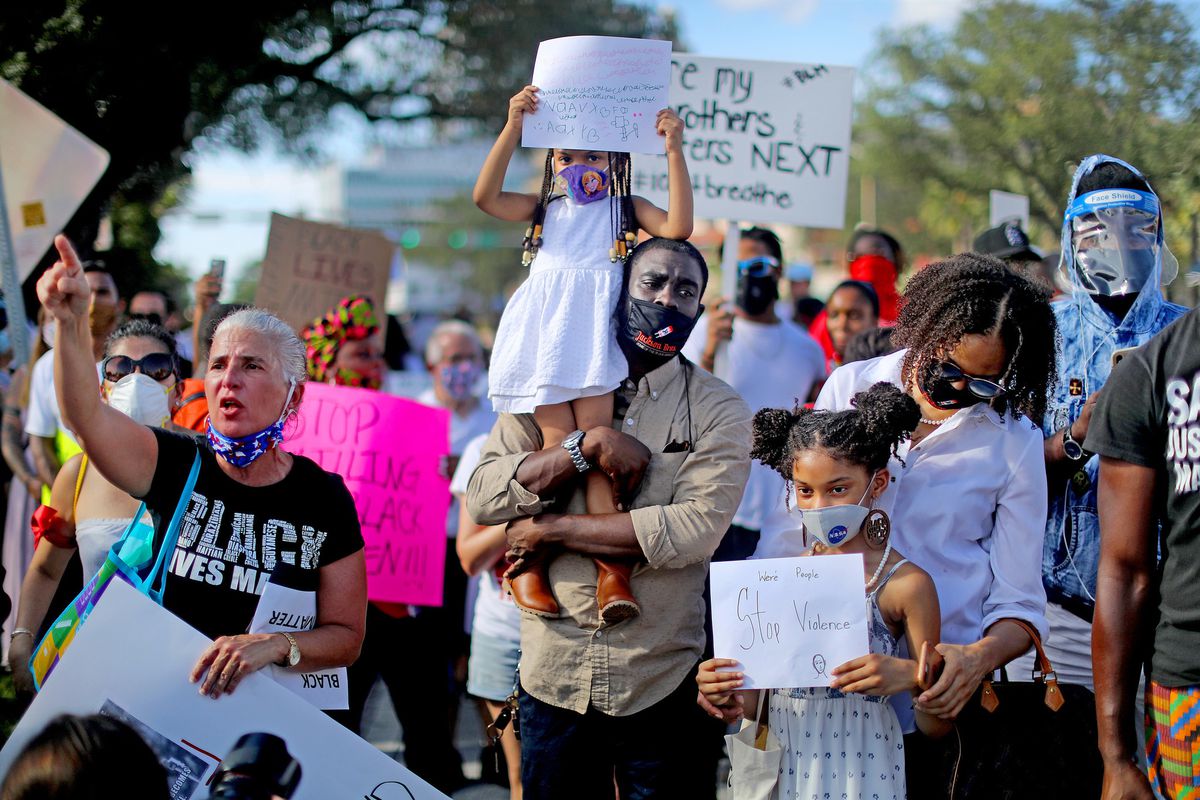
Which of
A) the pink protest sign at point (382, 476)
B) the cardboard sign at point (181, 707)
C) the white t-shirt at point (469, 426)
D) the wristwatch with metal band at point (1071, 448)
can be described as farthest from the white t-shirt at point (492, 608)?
the wristwatch with metal band at point (1071, 448)

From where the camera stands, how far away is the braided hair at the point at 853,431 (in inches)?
124

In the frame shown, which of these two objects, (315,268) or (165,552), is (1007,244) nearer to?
(315,268)

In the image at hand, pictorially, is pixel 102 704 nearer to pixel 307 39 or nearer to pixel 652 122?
pixel 652 122

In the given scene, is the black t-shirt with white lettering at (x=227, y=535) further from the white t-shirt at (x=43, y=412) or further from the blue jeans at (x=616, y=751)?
the white t-shirt at (x=43, y=412)

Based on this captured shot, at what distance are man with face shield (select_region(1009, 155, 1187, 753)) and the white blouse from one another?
55 cm

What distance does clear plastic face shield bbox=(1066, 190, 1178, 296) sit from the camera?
3.85 m

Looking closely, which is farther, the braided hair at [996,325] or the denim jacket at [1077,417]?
the denim jacket at [1077,417]

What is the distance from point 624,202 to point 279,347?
1.17 meters

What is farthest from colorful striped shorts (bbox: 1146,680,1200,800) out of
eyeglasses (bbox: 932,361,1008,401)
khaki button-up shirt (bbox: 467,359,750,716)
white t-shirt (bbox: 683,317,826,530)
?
white t-shirt (bbox: 683,317,826,530)

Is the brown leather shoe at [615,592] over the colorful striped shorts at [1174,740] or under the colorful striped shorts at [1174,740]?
over

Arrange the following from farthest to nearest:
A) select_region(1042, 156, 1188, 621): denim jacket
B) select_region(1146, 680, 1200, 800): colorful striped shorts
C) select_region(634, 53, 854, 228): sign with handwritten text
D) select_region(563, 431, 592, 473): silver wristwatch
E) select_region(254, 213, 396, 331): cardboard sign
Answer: select_region(254, 213, 396, 331): cardboard sign, select_region(634, 53, 854, 228): sign with handwritten text, select_region(1042, 156, 1188, 621): denim jacket, select_region(563, 431, 592, 473): silver wristwatch, select_region(1146, 680, 1200, 800): colorful striped shorts

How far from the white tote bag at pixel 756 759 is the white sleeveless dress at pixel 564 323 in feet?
3.43

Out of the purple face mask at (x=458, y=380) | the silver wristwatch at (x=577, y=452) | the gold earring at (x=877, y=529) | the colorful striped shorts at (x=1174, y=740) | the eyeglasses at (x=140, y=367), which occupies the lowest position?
the colorful striped shorts at (x=1174, y=740)

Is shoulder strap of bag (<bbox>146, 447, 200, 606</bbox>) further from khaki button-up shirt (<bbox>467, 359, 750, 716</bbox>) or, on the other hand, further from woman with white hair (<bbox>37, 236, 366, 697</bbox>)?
khaki button-up shirt (<bbox>467, 359, 750, 716</bbox>)
